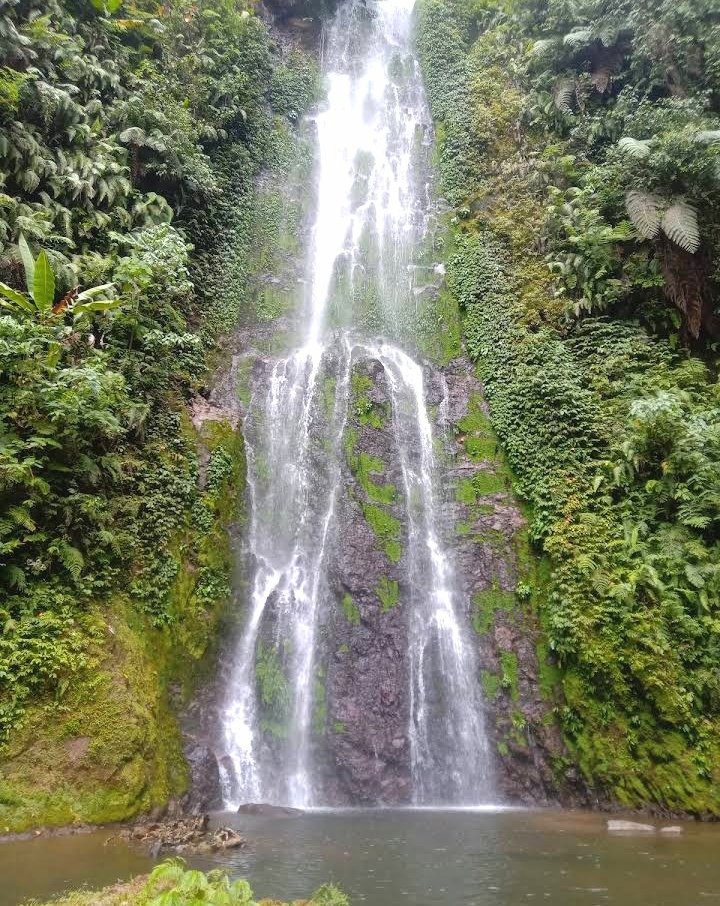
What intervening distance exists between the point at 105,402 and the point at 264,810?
612 centimetres

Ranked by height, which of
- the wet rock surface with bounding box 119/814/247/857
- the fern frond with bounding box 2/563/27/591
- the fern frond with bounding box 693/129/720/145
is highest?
the fern frond with bounding box 693/129/720/145

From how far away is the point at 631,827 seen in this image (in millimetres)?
7777

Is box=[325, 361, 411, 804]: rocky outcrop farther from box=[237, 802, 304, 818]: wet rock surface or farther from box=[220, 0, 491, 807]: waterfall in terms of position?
box=[237, 802, 304, 818]: wet rock surface

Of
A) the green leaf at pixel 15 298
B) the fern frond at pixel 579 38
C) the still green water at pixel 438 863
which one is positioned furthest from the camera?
the fern frond at pixel 579 38

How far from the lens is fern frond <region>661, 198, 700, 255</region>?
39.3 feet

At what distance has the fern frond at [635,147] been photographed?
1262 cm

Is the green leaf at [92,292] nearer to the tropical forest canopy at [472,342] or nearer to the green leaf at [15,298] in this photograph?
the tropical forest canopy at [472,342]

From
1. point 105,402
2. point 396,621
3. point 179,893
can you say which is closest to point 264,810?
point 396,621

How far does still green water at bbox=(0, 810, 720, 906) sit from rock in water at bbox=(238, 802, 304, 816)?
1.48ft

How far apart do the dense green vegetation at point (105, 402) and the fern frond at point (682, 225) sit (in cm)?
922

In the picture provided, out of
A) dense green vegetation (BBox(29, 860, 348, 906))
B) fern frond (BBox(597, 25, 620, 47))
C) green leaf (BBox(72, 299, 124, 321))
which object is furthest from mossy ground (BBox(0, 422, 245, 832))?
fern frond (BBox(597, 25, 620, 47))

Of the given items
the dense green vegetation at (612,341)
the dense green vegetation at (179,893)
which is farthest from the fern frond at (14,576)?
the dense green vegetation at (612,341)

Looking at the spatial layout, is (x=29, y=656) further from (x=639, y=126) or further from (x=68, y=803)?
(x=639, y=126)

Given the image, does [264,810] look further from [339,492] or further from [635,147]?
[635,147]
